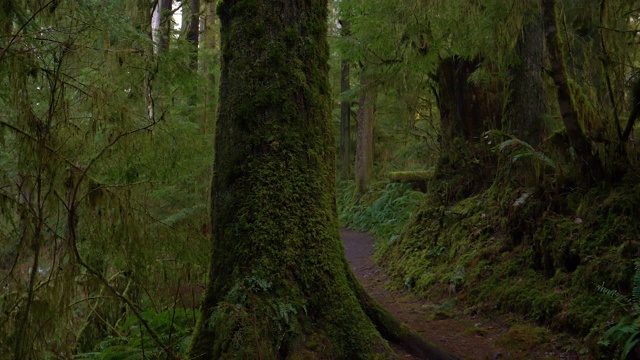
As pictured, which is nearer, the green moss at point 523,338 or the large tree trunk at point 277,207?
the large tree trunk at point 277,207

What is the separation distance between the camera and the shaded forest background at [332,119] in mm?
3354

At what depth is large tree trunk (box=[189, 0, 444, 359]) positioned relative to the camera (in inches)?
120

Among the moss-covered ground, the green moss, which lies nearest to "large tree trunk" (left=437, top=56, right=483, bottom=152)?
the moss-covered ground

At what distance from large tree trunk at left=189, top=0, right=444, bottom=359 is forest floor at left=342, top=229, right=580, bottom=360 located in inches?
32.5

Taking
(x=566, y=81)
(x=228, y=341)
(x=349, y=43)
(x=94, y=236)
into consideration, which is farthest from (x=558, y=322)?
(x=349, y=43)

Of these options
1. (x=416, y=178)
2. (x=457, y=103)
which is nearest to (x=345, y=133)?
(x=416, y=178)

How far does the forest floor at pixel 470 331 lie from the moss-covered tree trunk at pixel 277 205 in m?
0.87

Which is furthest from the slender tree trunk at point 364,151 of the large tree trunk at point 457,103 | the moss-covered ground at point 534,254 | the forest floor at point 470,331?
the forest floor at point 470,331

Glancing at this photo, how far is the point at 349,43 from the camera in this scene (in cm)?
907

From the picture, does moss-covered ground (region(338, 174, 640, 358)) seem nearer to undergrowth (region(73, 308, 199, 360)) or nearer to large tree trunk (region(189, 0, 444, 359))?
large tree trunk (region(189, 0, 444, 359))

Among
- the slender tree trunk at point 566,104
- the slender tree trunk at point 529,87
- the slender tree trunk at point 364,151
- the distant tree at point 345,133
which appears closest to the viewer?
the slender tree trunk at point 566,104

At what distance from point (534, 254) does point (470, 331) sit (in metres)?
1.24

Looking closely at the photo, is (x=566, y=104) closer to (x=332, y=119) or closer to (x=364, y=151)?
(x=332, y=119)

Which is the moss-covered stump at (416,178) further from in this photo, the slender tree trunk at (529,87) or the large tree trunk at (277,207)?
the large tree trunk at (277,207)
